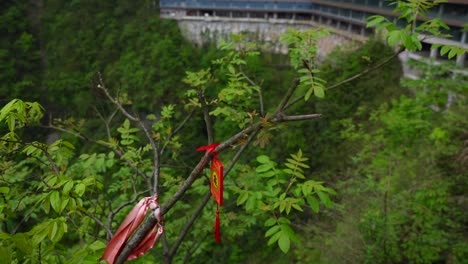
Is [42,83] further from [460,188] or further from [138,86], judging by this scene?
[460,188]

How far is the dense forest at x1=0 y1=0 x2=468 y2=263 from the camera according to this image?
8.48ft

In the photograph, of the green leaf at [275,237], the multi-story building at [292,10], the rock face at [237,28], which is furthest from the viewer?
the rock face at [237,28]

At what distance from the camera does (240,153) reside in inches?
137

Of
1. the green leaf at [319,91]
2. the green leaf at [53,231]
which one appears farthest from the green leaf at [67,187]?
the green leaf at [319,91]

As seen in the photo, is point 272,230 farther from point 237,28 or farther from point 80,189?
point 237,28

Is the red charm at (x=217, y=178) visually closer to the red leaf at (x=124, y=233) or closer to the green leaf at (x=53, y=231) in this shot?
the red leaf at (x=124, y=233)

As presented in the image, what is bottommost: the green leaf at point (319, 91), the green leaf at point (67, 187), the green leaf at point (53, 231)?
the green leaf at point (53, 231)

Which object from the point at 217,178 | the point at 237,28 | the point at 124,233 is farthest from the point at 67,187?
the point at 237,28

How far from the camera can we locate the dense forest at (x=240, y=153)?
2.58 metres

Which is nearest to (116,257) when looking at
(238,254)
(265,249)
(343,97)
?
(238,254)

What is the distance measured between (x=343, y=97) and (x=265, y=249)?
367 inches

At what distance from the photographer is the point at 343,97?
17156mm

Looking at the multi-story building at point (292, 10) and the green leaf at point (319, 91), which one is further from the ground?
the multi-story building at point (292, 10)

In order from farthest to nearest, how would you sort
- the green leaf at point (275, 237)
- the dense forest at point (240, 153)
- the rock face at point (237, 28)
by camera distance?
the rock face at point (237, 28), the dense forest at point (240, 153), the green leaf at point (275, 237)
